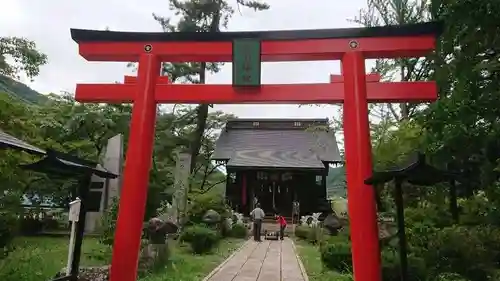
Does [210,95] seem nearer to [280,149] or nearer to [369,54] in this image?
[369,54]

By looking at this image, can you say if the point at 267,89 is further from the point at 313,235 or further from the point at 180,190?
the point at 313,235

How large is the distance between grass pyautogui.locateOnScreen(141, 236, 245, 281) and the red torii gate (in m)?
2.06

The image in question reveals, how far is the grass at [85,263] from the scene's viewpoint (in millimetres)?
7617

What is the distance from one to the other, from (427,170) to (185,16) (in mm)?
18209

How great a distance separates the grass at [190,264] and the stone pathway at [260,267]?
0.28 metres

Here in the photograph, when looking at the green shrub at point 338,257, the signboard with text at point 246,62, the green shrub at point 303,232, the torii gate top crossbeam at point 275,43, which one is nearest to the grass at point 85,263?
the green shrub at point 338,257

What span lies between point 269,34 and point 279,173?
61.8ft

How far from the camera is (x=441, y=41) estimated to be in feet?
26.1

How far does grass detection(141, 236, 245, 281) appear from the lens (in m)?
8.22

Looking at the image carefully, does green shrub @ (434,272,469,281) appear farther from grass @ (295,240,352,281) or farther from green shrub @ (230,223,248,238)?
green shrub @ (230,223,248,238)

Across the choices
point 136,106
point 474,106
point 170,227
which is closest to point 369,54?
point 474,106

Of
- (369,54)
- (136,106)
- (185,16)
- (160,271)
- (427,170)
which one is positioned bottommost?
(160,271)

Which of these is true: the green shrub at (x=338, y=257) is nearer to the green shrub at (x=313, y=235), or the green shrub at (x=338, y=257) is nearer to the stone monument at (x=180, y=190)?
the stone monument at (x=180, y=190)

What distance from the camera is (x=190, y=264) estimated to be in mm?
9820
